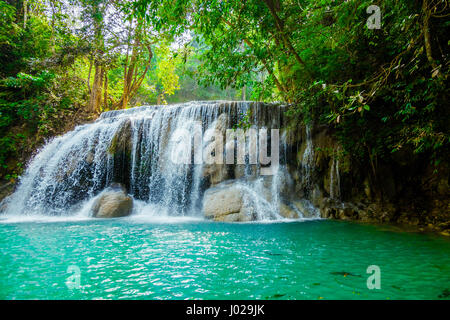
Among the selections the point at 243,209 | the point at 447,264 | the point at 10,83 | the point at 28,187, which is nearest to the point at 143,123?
the point at 28,187

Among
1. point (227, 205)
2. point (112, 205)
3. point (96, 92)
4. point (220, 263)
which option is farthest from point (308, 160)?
point (96, 92)

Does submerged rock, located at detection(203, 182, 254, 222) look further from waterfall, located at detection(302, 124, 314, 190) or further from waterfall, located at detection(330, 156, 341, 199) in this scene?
waterfall, located at detection(330, 156, 341, 199)

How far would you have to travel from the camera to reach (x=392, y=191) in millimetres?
7719

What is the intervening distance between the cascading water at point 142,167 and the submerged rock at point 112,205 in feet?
1.72

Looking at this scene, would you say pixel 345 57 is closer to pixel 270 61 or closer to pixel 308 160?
pixel 270 61

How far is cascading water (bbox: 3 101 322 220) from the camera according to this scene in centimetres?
856

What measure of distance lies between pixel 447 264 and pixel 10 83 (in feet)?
49.5

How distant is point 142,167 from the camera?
381 inches

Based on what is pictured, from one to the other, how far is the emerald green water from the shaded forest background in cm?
187

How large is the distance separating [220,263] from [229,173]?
5.53m

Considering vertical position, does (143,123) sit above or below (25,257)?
above
